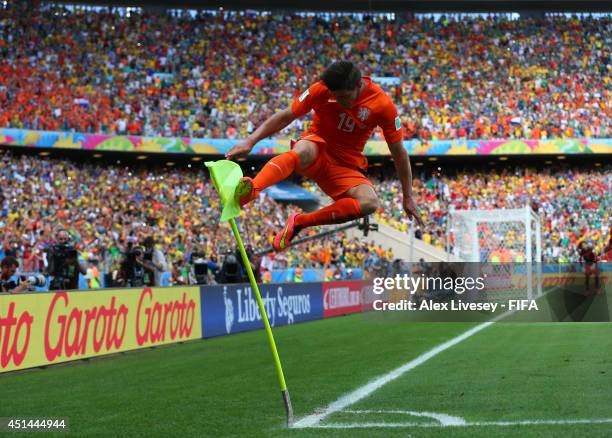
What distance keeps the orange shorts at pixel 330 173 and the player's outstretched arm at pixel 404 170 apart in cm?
31

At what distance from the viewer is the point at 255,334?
56.4 feet

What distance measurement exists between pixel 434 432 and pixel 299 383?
135 inches

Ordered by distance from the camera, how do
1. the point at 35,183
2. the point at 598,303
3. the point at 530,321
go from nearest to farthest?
the point at 530,321, the point at 598,303, the point at 35,183

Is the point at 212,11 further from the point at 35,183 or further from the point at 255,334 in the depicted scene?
the point at 255,334

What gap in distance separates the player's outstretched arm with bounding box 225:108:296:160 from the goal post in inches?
821

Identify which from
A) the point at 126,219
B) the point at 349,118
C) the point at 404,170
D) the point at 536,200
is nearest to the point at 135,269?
the point at 404,170

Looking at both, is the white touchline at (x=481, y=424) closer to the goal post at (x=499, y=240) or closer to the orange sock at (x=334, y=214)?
the orange sock at (x=334, y=214)

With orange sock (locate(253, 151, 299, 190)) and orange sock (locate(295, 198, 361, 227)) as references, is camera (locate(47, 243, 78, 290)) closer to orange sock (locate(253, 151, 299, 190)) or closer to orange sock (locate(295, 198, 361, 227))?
orange sock (locate(295, 198, 361, 227))

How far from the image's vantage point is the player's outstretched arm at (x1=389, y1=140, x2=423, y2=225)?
7246mm

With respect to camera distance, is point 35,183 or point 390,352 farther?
point 35,183

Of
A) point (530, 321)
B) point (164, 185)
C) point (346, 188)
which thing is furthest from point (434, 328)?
point (164, 185)

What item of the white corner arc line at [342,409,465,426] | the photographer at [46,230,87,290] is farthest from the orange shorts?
the photographer at [46,230,87,290]

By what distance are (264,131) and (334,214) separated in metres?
1.08

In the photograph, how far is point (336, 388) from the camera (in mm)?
8305
